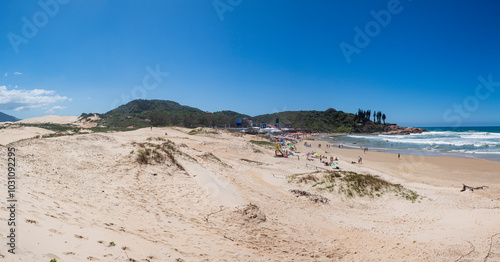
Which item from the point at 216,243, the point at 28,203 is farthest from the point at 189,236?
the point at 28,203

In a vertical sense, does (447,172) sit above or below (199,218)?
below

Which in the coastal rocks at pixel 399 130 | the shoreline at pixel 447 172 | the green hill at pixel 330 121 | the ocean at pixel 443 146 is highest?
the green hill at pixel 330 121

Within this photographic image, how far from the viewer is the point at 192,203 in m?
9.74

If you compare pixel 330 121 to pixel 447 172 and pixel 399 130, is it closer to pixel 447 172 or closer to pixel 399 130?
pixel 399 130

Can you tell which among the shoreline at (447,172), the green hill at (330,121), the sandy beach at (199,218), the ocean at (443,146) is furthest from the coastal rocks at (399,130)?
the sandy beach at (199,218)

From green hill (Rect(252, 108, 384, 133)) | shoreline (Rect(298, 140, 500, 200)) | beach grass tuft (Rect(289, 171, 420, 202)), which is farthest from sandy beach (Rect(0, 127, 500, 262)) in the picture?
green hill (Rect(252, 108, 384, 133))

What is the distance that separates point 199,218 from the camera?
332 inches

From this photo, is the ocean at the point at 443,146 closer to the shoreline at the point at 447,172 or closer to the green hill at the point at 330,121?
the shoreline at the point at 447,172

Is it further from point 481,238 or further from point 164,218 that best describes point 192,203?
point 481,238

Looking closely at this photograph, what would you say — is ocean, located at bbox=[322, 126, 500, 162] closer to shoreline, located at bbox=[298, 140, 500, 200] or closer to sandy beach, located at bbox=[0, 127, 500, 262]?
shoreline, located at bbox=[298, 140, 500, 200]

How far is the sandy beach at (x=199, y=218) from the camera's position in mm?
5102

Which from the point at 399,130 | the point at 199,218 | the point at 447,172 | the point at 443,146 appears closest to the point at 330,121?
the point at 399,130

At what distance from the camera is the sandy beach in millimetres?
5102

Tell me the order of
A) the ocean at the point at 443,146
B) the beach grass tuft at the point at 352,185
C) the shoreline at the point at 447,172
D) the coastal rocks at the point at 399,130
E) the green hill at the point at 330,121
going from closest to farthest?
the beach grass tuft at the point at 352,185
the shoreline at the point at 447,172
the ocean at the point at 443,146
the coastal rocks at the point at 399,130
the green hill at the point at 330,121
